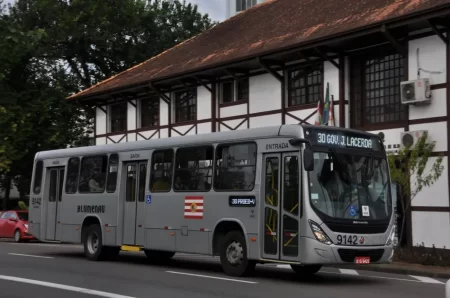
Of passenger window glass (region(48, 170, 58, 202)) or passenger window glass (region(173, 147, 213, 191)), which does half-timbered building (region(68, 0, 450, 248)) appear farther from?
passenger window glass (region(48, 170, 58, 202))

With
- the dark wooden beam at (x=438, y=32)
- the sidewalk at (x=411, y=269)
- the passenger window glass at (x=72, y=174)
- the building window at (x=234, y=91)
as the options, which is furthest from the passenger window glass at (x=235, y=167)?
the building window at (x=234, y=91)

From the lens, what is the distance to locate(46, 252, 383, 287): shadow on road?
13812 millimetres

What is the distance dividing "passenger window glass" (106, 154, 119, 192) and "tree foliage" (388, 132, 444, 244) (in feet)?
23.2

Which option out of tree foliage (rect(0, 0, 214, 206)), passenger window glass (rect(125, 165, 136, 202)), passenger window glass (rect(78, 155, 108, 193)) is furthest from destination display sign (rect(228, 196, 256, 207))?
tree foliage (rect(0, 0, 214, 206))

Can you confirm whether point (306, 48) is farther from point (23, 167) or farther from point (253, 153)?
point (23, 167)

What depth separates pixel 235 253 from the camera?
14125mm

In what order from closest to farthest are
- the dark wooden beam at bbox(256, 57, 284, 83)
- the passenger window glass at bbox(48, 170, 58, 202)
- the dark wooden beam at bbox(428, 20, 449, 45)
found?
the dark wooden beam at bbox(428, 20, 449, 45), the passenger window glass at bbox(48, 170, 58, 202), the dark wooden beam at bbox(256, 57, 284, 83)

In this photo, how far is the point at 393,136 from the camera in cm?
2048

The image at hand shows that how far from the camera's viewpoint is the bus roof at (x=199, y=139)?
1335 cm

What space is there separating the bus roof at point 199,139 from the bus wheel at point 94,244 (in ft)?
6.64

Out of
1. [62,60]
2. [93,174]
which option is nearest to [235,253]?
[93,174]

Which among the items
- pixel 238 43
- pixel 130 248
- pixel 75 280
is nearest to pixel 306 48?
pixel 238 43

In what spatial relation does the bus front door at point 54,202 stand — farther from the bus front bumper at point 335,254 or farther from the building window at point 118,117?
the building window at point 118,117

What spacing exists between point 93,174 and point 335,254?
823 centimetres
